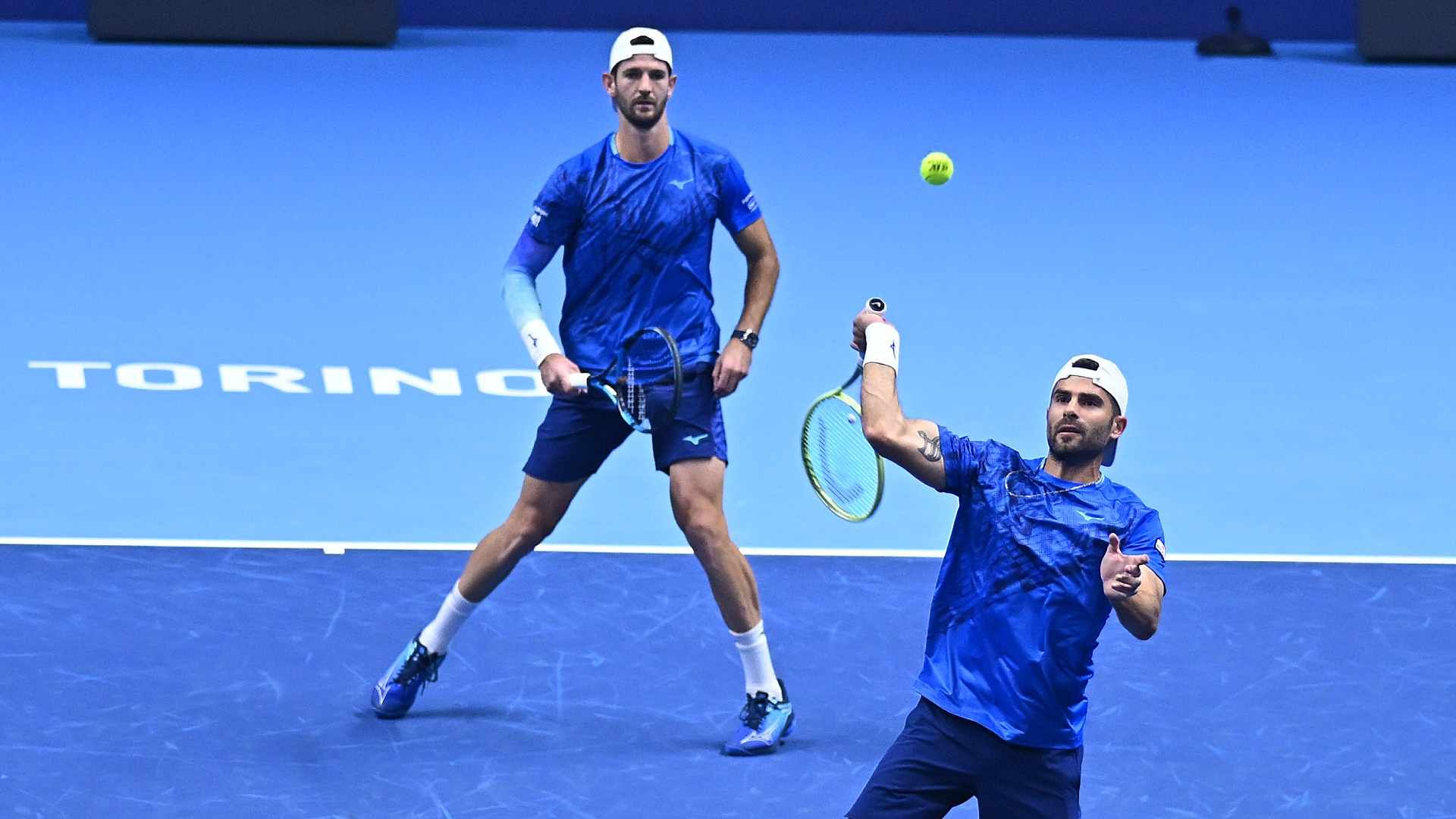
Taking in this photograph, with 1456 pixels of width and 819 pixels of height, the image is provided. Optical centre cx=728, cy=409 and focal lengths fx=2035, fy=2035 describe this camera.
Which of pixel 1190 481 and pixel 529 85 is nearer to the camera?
pixel 1190 481

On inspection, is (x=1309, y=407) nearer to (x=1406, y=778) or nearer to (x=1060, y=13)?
(x=1406, y=778)

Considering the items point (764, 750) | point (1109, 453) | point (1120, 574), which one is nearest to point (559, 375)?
point (764, 750)

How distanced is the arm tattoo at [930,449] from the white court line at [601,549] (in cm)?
289

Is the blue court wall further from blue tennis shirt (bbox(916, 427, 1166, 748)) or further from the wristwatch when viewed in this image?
blue tennis shirt (bbox(916, 427, 1166, 748))

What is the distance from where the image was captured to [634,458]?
8.75 m

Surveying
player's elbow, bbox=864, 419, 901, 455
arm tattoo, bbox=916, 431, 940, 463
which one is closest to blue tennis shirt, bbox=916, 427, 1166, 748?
arm tattoo, bbox=916, 431, 940, 463

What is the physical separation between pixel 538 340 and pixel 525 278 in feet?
0.77

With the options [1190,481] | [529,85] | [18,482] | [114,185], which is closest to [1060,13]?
[529,85]

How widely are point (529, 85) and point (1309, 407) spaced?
767 centimetres

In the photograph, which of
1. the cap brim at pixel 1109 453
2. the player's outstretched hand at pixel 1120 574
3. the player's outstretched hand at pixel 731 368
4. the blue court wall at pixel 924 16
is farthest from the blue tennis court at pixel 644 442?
the player's outstretched hand at pixel 1120 574

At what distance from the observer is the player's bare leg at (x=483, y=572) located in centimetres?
621

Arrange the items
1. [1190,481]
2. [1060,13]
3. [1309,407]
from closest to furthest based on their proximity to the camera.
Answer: [1190,481] → [1309,407] → [1060,13]

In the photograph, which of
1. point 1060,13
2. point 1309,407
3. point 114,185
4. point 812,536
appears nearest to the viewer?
point 812,536

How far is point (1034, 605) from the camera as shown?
467cm
